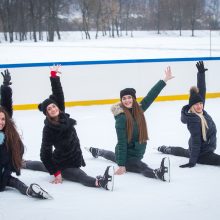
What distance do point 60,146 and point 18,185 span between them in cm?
46

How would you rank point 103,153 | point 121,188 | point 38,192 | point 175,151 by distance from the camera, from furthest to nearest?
point 175,151 → point 103,153 → point 121,188 → point 38,192

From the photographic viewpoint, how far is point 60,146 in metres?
3.84

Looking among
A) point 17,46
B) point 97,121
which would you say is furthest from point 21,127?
point 17,46

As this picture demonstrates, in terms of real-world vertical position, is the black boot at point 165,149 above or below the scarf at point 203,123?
below

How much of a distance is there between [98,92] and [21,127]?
223 centimetres

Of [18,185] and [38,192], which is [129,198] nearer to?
[38,192]

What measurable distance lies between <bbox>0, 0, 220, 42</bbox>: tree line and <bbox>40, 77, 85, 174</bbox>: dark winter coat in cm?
913

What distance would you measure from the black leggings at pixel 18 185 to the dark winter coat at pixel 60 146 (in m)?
0.28

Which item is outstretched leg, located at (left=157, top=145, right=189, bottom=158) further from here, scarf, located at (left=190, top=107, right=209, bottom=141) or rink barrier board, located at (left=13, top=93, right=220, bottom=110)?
rink barrier board, located at (left=13, top=93, right=220, bottom=110)

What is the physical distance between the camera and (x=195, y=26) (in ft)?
44.9

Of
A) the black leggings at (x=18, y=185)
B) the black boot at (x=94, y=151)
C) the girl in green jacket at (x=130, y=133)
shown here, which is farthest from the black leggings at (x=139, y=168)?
the black leggings at (x=18, y=185)

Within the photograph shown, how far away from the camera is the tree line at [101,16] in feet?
41.5

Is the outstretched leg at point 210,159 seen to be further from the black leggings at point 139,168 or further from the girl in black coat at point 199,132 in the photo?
the black leggings at point 139,168

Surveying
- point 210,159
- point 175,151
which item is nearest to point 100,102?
point 175,151
